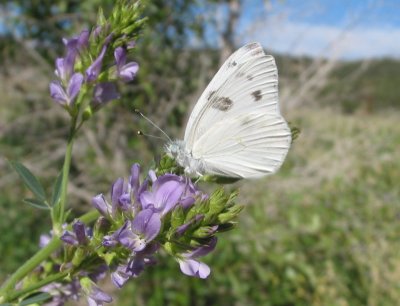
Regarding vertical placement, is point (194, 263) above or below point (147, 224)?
below

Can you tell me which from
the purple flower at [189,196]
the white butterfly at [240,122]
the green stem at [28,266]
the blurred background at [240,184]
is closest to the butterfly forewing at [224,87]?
the white butterfly at [240,122]

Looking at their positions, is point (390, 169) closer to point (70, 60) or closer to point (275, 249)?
point (275, 249)

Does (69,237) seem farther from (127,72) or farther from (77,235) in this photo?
(127,72)

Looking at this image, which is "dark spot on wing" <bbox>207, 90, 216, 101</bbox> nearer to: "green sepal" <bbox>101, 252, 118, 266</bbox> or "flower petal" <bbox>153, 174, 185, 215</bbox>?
"flower petal" <bbox>153, 174, 185, 215</bbox>

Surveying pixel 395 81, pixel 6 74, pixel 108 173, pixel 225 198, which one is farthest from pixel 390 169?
pixel 395 81

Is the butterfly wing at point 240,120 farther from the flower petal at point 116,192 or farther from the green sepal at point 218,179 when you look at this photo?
the flower petal at point 116,192

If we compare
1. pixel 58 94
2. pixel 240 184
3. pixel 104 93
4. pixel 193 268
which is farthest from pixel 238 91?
pixel 240 184
